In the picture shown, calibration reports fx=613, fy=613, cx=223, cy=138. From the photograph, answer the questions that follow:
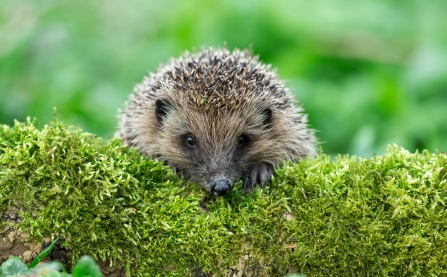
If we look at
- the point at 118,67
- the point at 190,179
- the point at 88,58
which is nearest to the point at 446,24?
the point at 118,67

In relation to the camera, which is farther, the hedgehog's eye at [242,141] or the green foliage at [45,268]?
the hedgehog's eye at [242,141]

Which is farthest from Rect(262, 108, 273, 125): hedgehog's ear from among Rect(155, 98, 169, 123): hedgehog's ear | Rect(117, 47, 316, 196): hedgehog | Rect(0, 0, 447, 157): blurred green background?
Rect(0, 0, 447, 157): blurred green background

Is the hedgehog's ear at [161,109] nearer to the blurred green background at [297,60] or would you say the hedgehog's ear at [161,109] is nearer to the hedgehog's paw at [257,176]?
the hedgehog's paw at [257,176]

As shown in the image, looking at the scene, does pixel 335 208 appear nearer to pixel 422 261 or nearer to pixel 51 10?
pixel 422 261

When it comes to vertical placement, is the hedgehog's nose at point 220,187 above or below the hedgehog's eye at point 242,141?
below

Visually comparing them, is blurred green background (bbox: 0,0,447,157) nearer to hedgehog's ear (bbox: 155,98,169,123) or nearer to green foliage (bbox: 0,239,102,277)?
hedgehog's ear (bbox: 155,98,169,123)

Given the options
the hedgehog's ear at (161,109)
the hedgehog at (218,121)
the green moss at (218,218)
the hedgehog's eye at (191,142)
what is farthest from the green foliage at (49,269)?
the hedgehog's ear at (161,109)
